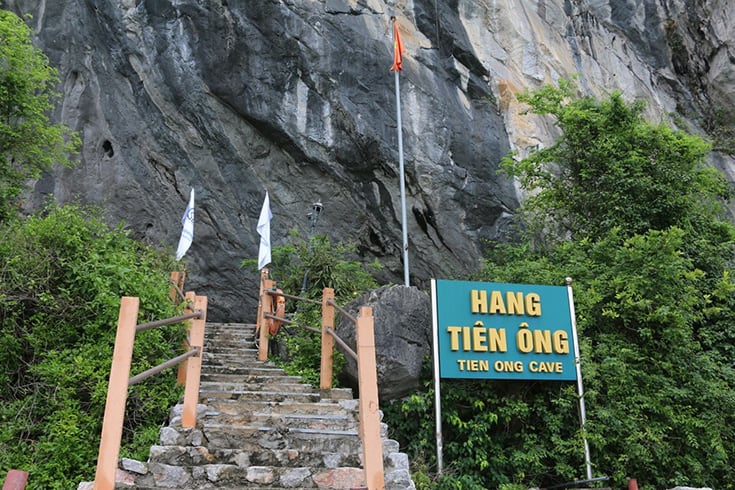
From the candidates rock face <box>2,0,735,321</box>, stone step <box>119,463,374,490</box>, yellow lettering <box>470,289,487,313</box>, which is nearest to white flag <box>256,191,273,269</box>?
yellow lettering <box>470,289,487,313</box>

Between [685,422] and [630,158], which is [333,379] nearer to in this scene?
[685,422]

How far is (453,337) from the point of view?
6699mm

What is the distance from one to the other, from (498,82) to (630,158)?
664 centimetres

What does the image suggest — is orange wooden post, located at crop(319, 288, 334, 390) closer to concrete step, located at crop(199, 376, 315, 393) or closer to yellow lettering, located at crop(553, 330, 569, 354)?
concrete step, located at crop(199, 376, 315, 393)

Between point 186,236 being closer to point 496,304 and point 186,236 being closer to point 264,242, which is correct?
point 264,242

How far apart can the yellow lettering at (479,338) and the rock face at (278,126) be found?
8131 millimetres

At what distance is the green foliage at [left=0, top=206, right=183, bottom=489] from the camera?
5.30 meters

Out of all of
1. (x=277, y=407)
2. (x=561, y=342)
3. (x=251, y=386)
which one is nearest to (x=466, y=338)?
(x=561, y=342)

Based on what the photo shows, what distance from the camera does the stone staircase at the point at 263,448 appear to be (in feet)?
14.6

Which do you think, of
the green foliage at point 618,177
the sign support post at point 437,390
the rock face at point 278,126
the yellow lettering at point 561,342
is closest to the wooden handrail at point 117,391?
the sign support post at point 437,390

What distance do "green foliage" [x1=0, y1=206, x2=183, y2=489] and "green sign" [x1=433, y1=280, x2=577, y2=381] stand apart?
297 centimetres

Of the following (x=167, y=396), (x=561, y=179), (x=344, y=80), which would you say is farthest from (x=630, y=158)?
(x=167, y=396)

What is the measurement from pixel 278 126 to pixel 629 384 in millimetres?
10237

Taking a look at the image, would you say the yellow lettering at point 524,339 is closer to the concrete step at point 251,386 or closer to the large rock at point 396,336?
the large rock at point 396,336
